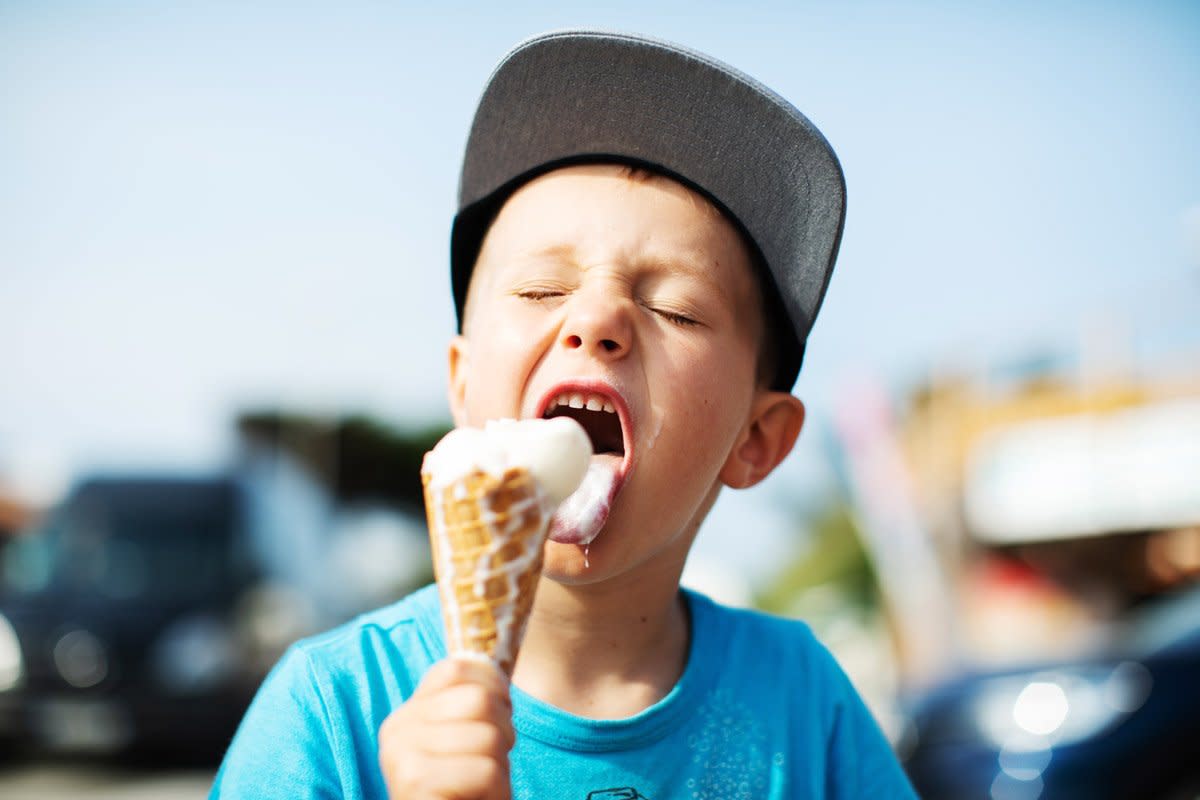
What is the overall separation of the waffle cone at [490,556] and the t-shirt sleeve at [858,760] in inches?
29.2

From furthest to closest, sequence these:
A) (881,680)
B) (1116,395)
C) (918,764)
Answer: (1116,395) → (881,680) → (918,764)

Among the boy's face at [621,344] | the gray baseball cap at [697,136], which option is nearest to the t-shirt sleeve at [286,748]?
the boy's face at [621,344]

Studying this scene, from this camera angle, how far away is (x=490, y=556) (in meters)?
1.45

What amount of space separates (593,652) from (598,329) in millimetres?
546

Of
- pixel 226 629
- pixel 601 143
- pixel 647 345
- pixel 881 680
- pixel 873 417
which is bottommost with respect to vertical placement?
pixel 881 680

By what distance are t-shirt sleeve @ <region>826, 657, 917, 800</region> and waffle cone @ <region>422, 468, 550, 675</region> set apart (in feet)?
2.43

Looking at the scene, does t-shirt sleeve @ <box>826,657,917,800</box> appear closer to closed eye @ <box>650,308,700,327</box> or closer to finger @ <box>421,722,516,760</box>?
closed eye @ <box>650,308,700,327</box>

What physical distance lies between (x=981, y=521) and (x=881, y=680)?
12.2 ft

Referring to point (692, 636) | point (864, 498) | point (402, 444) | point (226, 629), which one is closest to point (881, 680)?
point (864, 498)

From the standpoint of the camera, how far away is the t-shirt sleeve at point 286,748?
1.54 m

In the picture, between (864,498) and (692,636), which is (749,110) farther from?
(864,498)

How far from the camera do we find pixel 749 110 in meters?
1.92

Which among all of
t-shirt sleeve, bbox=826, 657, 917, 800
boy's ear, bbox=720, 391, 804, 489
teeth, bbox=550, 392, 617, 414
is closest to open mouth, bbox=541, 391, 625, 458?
teeth, bbox=550, 392, 617, 414

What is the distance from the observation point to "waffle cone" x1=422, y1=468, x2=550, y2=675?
1.42 metres
